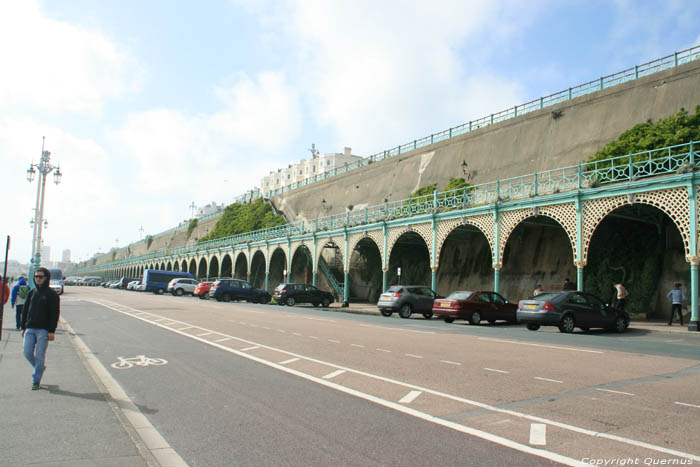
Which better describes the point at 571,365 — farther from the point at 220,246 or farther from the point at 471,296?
the point at 220,246

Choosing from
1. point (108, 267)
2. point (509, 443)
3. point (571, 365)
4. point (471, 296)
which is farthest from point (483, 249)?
point (108, 267)

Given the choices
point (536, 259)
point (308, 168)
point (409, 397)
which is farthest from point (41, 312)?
point (308, 168)

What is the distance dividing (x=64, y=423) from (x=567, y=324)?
1602 cm

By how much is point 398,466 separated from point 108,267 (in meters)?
169

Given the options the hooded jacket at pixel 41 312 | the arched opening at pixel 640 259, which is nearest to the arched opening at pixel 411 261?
the arched opening at pixel 640 259

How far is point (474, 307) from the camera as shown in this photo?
2217 cm

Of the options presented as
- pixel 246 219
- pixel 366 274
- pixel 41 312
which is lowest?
pixel 41 312

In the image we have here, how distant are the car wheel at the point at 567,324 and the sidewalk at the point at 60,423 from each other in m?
14.6

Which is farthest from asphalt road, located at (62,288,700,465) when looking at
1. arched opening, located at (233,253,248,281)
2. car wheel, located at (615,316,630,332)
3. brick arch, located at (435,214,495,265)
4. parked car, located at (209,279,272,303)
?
arched opening, located at (233,253,248,281)

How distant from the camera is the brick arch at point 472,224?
26312 mm

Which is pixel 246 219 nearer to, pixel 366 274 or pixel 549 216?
pixel 366 274

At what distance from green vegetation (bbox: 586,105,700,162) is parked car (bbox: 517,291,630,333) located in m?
11.3

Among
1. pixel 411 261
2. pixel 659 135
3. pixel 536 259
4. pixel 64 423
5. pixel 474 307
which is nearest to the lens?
pixel 64 423

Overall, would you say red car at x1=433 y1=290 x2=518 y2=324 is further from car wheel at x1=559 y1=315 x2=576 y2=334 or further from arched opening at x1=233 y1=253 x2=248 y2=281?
arched opening at x1=233 y1=253 x2=248 y2=281
